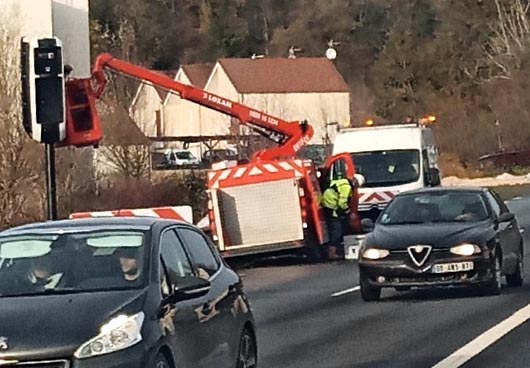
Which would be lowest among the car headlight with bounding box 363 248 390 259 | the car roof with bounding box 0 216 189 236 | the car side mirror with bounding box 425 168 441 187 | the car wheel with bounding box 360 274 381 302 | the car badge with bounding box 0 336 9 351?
the car wheel with bounding box 360 274 381 302

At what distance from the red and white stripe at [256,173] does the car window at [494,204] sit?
645 cm

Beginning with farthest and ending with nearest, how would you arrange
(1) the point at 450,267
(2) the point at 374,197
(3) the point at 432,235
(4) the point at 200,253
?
(2) the point at 374,197, (3) the point at 432,235, (1) the point at 450,267, (4) the point at 200,253

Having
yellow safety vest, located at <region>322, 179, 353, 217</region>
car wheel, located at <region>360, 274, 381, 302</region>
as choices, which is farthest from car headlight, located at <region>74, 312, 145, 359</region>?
yellow safety vest, located at <region>322, 179, 353, 217</region>

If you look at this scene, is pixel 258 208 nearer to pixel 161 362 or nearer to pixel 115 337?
pixel 161 362

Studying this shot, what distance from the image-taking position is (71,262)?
10172 millimetres

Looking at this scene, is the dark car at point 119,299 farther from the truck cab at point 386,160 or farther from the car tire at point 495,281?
the truck cab at point 386,160

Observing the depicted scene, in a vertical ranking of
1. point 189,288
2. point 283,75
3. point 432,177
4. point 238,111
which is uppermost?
point 283,75

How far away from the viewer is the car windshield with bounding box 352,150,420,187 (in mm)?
30078

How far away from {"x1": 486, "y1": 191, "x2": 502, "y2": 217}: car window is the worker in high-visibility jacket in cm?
667

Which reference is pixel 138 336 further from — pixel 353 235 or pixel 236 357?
pixel 353 235

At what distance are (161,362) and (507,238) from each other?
10982mm

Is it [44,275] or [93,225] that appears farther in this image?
[93,225]

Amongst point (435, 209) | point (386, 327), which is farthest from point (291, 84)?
point (386, 327)

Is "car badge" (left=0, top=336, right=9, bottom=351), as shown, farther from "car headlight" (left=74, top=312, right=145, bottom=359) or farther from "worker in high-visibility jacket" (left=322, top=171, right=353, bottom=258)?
"worker in high-visibility jacket" (left=322, top=171, right=353, bottom=258)
